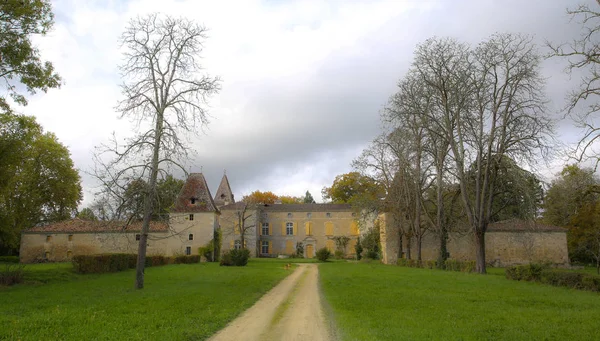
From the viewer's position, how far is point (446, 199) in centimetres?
3262

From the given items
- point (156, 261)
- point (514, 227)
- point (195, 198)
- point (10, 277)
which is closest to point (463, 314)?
point (10, 277)

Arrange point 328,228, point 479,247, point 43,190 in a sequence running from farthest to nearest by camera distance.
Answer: point 328,228, point 43,190, point 479,247

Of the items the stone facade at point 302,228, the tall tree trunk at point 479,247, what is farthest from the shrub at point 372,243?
the tall tree trunk at point 479,247

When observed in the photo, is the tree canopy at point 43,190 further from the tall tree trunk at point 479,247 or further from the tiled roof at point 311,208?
the tall tree trunk at point 479,247

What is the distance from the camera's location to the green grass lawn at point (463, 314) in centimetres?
744

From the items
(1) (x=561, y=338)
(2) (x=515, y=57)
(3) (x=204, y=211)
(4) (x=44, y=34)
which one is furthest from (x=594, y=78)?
(3) (x=204, y=211)

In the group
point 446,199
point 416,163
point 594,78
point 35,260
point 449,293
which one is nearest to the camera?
point 594,78

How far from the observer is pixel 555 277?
1642 centimetres

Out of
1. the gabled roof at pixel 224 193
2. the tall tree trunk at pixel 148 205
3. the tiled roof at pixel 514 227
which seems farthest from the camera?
the gabled roof at pixel 224 193

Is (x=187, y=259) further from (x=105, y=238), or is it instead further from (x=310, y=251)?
(x=310, y=251)

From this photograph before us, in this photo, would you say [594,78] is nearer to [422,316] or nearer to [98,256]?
[422,316]

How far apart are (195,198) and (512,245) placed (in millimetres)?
29697

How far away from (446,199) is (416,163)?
4922mm

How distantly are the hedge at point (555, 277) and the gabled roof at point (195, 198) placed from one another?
2795cm
